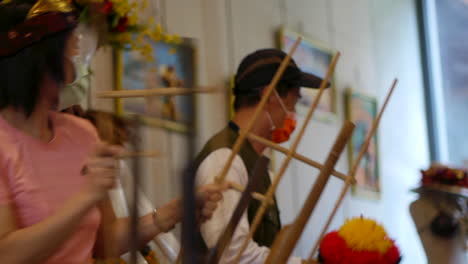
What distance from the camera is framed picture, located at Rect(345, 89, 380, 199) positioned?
373cm

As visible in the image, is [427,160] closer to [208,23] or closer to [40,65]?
[40,65]

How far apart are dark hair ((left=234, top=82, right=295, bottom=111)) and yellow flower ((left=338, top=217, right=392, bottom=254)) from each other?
414mm

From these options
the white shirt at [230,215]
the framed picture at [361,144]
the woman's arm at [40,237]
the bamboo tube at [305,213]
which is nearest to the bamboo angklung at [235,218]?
the bamboo tube at [305,213]

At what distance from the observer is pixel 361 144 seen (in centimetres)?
392

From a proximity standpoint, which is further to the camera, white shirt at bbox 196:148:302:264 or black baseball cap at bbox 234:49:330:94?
black baseball cap at bbox 234:49:330:94

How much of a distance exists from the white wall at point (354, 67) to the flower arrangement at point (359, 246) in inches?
30.7

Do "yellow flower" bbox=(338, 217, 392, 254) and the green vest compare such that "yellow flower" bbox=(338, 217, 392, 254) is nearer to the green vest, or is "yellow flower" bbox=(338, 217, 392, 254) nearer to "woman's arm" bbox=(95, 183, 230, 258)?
the green vest

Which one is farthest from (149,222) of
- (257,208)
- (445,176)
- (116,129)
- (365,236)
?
(445,176)

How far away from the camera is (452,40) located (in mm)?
4789

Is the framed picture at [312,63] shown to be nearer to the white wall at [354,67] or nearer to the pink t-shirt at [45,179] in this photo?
the white wall at [354,67]

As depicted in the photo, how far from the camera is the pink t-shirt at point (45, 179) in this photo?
1093mm

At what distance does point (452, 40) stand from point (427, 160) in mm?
847

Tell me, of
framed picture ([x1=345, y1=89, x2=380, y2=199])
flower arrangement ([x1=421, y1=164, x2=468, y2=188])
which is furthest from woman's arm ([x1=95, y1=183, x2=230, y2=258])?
framed picture ([x1=345, y1=89, x2=380, y2=199])

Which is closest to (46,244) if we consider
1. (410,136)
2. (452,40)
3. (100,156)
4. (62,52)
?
(100,156)
